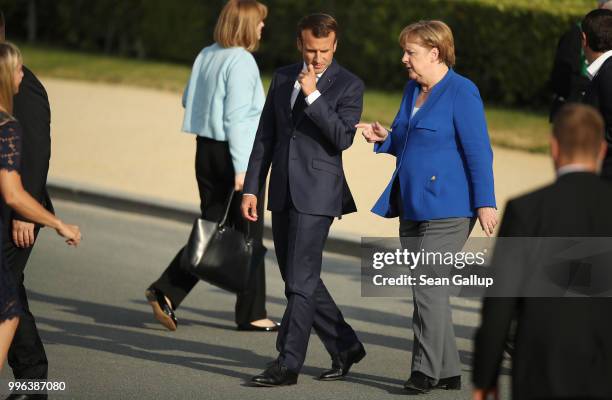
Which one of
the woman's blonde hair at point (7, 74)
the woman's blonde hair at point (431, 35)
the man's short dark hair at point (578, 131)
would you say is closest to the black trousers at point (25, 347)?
the woman's blonde hair at point (7, 74)

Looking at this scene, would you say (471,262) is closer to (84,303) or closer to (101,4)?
(84,303)

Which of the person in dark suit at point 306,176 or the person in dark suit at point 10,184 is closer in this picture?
the person in dark suit at point 10,184

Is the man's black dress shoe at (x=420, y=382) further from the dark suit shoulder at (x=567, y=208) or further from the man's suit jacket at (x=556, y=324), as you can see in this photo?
the dark suit shoulder at (x=567, y=208)

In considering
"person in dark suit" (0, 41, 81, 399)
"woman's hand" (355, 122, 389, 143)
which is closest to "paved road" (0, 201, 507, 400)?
"person in dark suit" (0, 41, 81, 399)

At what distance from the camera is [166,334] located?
8.02 meters

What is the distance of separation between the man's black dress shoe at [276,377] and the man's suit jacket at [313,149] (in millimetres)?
783

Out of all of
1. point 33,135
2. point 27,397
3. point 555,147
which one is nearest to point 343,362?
point 27,397

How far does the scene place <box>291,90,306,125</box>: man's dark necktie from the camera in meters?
6.73

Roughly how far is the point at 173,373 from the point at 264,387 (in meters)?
0.57

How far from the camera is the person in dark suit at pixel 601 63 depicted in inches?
269

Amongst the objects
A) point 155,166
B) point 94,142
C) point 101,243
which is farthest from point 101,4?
point 101,243

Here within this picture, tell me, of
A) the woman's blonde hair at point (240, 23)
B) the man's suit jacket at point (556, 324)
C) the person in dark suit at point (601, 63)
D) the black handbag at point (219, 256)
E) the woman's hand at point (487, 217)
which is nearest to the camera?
the man's suit jacket at point (556, 324)

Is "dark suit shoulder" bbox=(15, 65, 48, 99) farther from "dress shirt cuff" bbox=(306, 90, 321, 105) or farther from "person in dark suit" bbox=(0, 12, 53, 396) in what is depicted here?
"dress shirt cuff" bbox=(306, 90, 321, 105)

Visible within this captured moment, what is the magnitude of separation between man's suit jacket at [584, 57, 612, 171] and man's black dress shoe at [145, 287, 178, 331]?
8.88 feet
